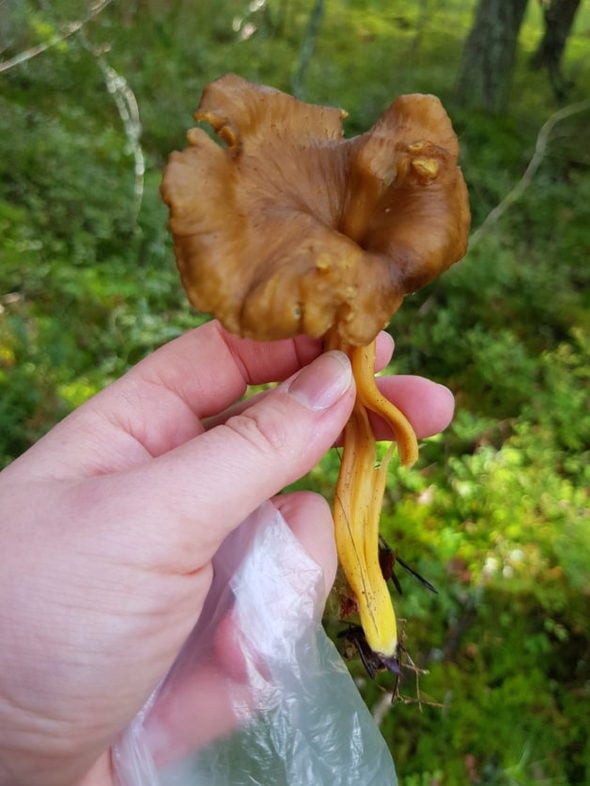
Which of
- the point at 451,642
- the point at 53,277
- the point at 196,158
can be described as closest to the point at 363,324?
the point at 196,158

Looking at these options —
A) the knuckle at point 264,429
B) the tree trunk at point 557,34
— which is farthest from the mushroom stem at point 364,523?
the tree trunk at point 557,34

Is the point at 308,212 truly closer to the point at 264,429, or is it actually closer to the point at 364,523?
the point at 264,429

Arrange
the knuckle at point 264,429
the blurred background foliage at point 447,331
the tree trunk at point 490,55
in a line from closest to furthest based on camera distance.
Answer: the knuckle at point 264,429, the blurred background foliage at point 447,331, the tree trunk at point 490,55

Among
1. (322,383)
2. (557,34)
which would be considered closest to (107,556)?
(322,383)

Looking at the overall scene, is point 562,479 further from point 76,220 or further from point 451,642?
point 76,220

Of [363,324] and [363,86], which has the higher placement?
[363,324]

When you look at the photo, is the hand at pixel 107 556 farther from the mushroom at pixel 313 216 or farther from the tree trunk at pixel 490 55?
the tree trunk at pixel 490 55
